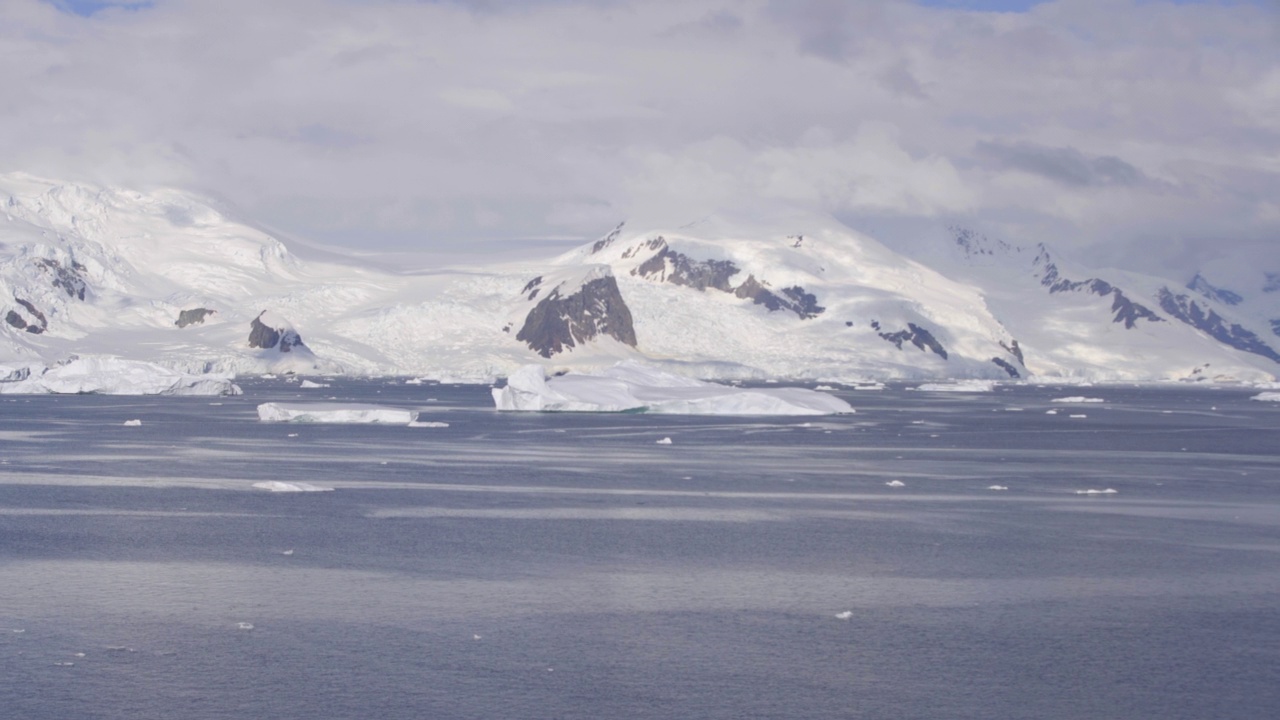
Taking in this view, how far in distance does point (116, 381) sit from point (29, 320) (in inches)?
2990

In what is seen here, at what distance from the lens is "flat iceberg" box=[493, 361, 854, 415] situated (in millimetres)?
86688

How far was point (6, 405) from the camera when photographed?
3735 inches

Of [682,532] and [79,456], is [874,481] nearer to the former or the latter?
[682,532]

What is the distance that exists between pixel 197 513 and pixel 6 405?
68.5m

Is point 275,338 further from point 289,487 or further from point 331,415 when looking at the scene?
point 289,487

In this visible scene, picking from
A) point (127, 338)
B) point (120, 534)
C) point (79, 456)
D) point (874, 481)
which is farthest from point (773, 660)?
point (127, 338)

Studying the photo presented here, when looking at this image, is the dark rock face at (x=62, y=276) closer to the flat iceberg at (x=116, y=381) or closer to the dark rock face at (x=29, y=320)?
the dark rock face at (x=29, y=320)

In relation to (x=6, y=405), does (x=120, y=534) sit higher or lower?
higher

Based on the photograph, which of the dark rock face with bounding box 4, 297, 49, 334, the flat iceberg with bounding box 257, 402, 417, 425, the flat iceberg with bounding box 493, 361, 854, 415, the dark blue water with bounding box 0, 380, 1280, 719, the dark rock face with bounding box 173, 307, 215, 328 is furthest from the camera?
the dark rock face with bounding box 173, 307, 215, 328

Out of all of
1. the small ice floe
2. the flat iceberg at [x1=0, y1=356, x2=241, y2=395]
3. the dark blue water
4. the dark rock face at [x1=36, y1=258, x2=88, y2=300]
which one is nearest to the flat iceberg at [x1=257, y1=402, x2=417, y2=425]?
the dark blue water

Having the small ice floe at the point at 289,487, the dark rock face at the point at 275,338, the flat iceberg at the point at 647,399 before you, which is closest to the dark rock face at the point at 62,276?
the dark rock face at the point at 275,338

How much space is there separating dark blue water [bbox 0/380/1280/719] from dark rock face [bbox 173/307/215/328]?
481 ft

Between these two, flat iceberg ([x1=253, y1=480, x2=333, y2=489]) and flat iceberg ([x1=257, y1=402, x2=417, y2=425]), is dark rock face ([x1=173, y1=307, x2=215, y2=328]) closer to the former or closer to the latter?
flat iceberg ([x1=257, y1=402, x2=417, y2=425])

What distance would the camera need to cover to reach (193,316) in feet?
636
